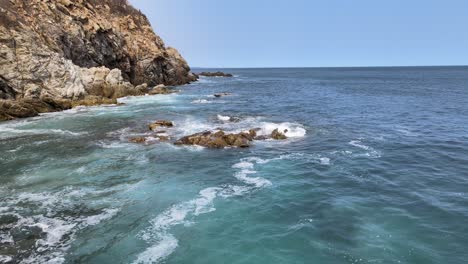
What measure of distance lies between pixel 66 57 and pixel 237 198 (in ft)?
184

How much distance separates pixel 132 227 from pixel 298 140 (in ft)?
64.9

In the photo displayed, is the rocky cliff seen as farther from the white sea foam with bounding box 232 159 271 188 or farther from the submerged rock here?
the white sea foam with bounding box 232 159 271 188

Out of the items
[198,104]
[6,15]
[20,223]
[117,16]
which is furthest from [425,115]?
[117,16]

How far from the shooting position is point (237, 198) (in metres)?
19.5

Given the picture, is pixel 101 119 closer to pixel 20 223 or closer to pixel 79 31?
pixel 20 223

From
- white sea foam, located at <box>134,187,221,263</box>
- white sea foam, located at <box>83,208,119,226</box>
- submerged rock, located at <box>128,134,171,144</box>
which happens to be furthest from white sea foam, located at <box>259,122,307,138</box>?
white sea foam, located at <box>83,208,119,226</box>

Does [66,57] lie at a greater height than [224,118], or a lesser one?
greater

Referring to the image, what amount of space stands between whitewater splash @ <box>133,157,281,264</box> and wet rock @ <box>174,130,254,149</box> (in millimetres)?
5492

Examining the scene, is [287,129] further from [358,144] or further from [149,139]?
[149,139]

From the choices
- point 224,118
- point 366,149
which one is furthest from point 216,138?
point 224,118

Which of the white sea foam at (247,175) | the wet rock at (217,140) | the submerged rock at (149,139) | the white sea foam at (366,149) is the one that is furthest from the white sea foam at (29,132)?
the white sea foam at (366,149)

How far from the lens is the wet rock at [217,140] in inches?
1207

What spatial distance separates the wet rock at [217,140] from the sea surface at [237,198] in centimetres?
108

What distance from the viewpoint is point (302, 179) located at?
22422mm
